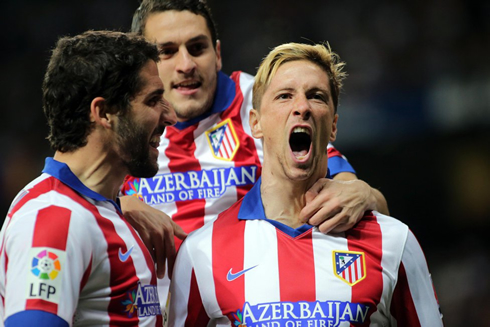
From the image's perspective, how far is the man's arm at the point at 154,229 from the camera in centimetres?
272

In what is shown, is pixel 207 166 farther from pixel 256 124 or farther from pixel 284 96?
pixel 284 96

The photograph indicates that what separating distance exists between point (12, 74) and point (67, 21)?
91cm

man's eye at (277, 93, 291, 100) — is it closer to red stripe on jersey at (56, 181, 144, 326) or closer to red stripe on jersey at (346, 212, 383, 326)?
red stripe on jersey at (346, 212, 383, 326)

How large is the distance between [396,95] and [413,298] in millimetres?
4852

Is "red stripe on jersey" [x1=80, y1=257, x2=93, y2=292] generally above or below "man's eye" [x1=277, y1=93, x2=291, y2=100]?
below

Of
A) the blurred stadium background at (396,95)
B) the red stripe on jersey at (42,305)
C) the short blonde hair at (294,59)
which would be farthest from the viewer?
the blurred stadium background at (396,95)

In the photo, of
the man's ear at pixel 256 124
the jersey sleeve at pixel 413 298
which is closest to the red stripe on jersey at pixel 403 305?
the jersey sleeve at pixel 413 298

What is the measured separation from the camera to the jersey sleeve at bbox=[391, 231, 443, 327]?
255 cm

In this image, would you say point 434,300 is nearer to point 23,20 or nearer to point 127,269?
point 127,269

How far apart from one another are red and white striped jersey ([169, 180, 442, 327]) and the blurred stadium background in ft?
14.3

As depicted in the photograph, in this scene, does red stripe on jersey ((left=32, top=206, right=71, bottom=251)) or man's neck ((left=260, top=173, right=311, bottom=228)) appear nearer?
red stripe on jersey ((left=32, top=206, right=71, bottom=251))

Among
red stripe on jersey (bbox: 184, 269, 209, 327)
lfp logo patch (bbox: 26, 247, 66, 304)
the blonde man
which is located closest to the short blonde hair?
the blonde man

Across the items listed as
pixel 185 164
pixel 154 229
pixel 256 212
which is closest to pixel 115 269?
pixel 154 229

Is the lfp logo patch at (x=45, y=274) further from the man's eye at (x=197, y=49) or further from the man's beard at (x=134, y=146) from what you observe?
the man's eye at (x=197, y=49)
